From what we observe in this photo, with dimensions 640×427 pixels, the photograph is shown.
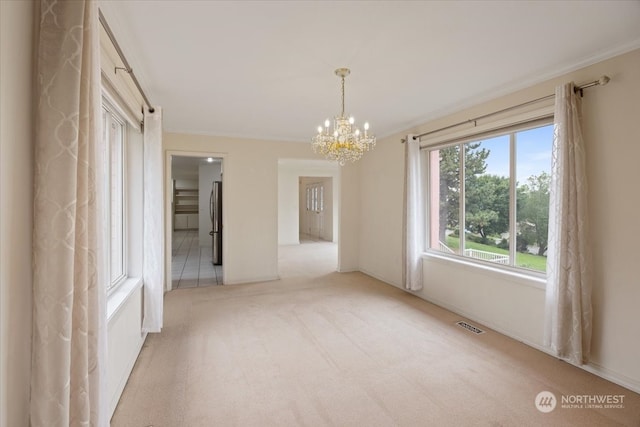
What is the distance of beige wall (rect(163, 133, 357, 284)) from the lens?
516 cm

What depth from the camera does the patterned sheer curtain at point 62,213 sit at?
1060 millimetres

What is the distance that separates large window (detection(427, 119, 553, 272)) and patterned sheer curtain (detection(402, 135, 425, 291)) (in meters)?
0.22

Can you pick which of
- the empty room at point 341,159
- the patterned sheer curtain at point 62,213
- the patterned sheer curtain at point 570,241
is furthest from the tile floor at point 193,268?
the patterned sheer curtain at point 570,241

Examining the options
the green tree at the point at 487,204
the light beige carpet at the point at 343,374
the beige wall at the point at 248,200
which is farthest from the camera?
the beige wall at the point at 248,200

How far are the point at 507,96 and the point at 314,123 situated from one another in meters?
2.45

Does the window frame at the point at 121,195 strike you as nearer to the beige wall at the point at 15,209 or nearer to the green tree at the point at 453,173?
the beige wall at the point at 15,209

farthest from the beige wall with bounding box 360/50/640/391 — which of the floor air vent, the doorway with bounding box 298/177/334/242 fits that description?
the doorway with bounding box 298/177/334/242

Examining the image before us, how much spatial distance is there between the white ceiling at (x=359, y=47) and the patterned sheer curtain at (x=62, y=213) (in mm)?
947

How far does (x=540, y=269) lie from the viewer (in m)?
3.03

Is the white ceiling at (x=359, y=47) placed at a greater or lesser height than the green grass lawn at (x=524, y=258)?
greater

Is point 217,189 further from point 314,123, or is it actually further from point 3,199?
point 3,199

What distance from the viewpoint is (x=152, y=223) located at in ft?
9.96

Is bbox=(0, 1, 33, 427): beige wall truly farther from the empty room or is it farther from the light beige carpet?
the light beige carpet

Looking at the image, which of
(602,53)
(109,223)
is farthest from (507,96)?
(109,223)
